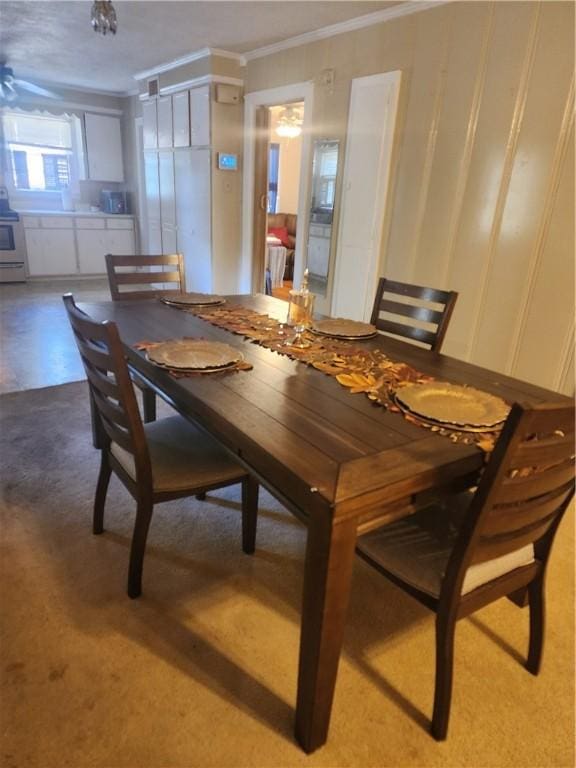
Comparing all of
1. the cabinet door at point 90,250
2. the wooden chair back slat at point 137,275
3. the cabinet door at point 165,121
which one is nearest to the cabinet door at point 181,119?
the cabinet door at point 165,121

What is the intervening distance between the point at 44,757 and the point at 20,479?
1283 millimetres

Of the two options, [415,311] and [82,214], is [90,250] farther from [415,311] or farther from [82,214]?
[415,311]

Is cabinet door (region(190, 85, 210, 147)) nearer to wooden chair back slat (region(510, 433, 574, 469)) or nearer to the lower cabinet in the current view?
the lower cabinet

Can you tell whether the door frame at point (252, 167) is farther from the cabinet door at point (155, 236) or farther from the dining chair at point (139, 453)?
the dining chair at point (139, 453)

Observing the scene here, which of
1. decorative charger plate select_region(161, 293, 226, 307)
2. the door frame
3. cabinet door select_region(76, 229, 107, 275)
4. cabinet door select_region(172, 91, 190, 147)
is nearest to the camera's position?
decorative charger plate select_region(161, 293, 226, 307)

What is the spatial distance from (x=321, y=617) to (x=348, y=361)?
2.79 ft

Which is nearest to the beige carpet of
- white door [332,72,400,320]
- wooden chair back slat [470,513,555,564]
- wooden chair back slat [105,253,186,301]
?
wooden chair back slat [470,513,555,564]

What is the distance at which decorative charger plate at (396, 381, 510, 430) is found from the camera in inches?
45.9

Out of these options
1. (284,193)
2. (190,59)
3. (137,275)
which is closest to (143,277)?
(137,275)

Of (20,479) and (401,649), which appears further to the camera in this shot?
(20,479)

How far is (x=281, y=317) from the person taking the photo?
2.14 metres

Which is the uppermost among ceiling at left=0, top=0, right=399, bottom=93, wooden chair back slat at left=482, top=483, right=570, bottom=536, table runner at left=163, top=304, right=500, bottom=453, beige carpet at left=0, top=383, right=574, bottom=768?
ceiling at left=0, top=0, right=399, bottom=93

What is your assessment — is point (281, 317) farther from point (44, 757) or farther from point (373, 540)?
point (44, 757)

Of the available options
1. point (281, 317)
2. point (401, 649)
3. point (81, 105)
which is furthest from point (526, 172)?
point (81, 105)
